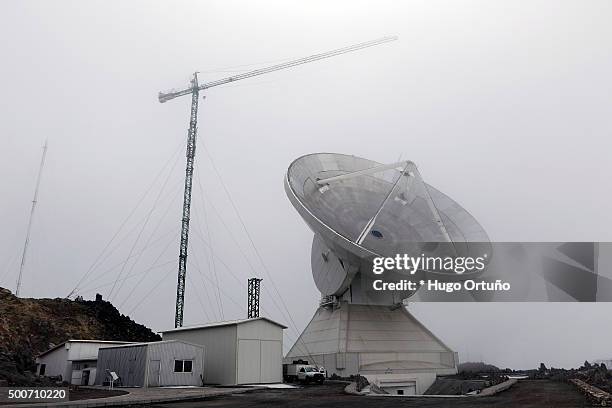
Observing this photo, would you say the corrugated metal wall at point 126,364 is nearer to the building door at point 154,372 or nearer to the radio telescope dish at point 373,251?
the building door at point 154,372

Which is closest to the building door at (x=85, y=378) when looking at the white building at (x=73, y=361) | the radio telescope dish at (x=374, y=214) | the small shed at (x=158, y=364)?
the white building at (x=73, y=361)

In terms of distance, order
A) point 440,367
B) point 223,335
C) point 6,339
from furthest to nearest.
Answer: point 6,339
point 440,367
point 223,335

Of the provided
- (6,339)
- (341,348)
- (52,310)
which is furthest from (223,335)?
(52,310)

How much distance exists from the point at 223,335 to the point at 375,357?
702 inches

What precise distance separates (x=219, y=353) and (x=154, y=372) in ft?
19.6

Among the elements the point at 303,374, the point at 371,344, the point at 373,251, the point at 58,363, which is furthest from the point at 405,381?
the point at 58,363

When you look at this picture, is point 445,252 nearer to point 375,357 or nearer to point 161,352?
point 375,357

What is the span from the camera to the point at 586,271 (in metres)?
43.2

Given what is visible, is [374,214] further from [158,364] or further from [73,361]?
[73,361]

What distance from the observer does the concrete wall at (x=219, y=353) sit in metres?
38.5

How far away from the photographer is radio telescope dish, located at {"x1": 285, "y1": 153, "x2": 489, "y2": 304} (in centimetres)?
4700

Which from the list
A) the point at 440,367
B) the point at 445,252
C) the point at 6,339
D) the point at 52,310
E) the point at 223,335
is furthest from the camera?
the point at 52,310

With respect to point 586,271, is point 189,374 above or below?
below

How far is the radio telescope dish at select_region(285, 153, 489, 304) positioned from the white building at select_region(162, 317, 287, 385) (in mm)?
9832
